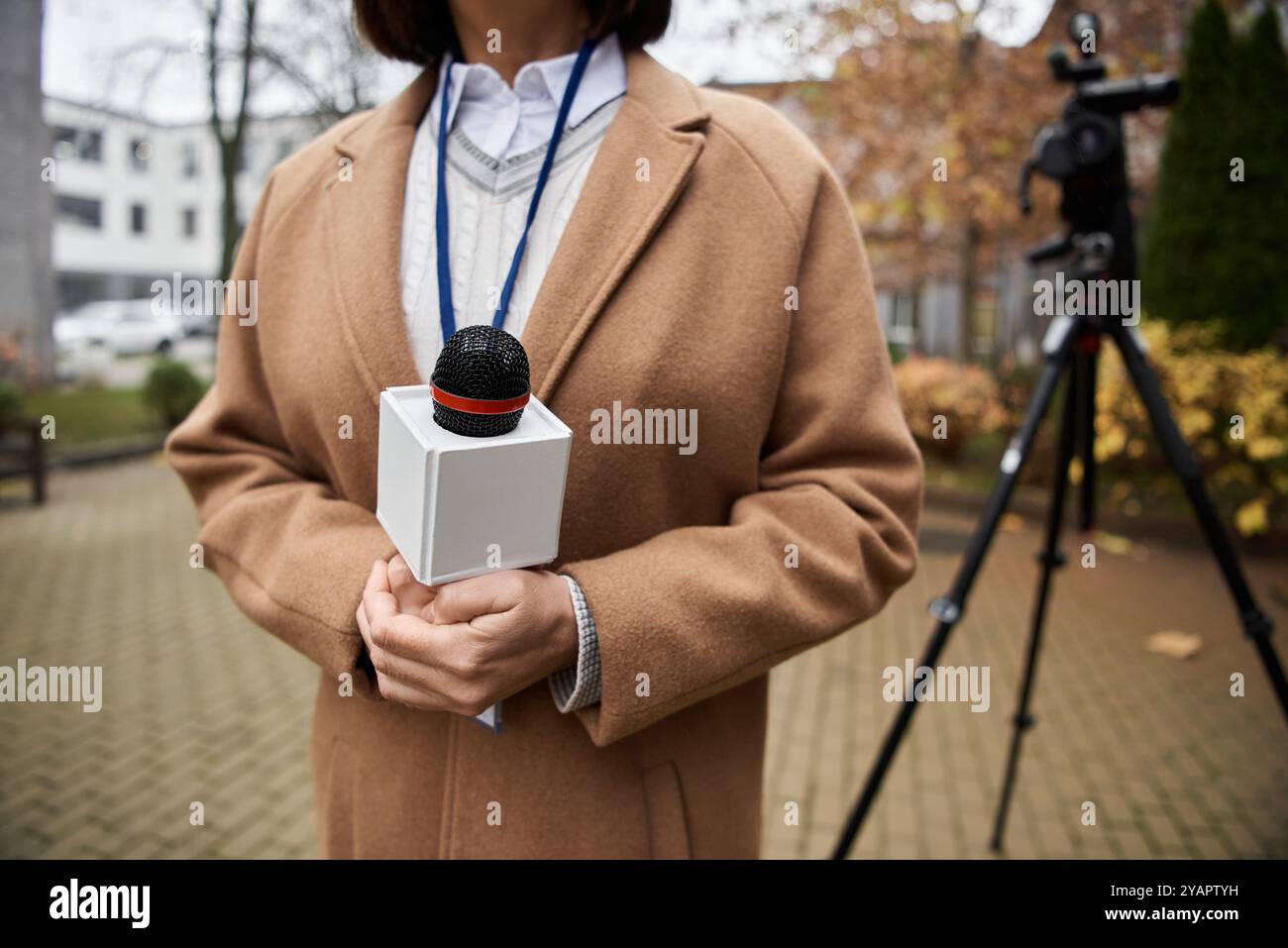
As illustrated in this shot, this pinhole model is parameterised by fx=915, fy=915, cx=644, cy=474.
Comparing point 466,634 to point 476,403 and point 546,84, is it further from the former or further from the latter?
point 546,84

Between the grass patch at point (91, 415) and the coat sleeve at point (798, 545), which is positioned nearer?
the coat sleeve at point (798, 545)

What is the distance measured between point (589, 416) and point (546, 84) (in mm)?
540

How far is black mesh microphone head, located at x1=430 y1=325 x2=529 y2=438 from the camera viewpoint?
0.86 meters

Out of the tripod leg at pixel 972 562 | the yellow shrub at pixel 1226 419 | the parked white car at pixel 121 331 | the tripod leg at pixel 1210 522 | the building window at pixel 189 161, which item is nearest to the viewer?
the tripod leg at pixel 1210 522

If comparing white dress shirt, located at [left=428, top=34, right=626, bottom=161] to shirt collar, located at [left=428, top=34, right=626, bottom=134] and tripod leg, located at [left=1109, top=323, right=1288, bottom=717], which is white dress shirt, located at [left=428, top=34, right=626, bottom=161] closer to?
shirt collar, located at [left=428, top=34, right=626, bottom=134]

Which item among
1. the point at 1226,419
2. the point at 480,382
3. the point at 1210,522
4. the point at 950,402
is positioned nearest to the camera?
the point at 480,382

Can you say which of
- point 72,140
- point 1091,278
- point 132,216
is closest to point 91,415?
point 72,140

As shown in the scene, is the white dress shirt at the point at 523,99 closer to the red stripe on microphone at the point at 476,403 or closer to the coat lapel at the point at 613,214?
the coat lapel at the point at 613,214

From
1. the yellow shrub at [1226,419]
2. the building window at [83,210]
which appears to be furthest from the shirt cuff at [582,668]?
the building window at [83,210]

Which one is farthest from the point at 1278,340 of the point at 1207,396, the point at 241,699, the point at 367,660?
the point at 367,660

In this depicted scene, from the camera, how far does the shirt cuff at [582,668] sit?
112 centimetres

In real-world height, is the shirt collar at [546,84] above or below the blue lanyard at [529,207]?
above

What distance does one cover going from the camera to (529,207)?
1.31 meters

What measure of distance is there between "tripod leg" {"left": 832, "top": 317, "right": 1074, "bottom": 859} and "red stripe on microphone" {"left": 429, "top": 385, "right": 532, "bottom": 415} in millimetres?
1641
